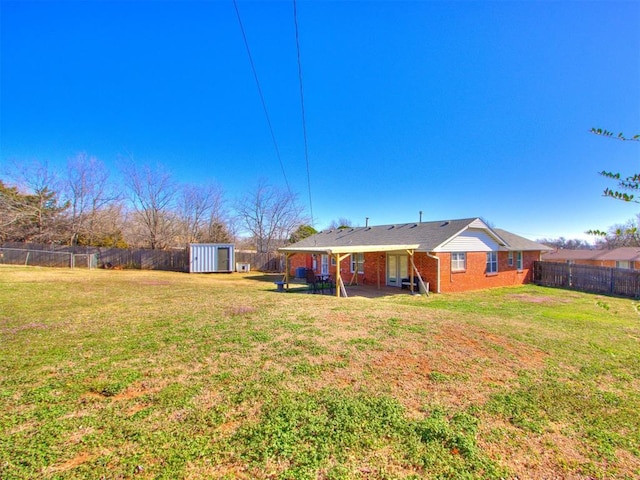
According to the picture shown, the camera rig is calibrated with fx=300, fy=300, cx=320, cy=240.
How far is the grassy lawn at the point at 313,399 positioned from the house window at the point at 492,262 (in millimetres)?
10651

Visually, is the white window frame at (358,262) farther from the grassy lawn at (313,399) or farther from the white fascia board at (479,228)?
the grassy lawn at (313,399)

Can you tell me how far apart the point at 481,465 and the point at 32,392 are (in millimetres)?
4811

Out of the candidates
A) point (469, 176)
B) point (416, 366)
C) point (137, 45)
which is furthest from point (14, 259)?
point (469, 176)

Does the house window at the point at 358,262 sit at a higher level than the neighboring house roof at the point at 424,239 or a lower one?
lower

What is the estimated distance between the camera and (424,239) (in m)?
15.9

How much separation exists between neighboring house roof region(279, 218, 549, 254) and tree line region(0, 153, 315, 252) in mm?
14373

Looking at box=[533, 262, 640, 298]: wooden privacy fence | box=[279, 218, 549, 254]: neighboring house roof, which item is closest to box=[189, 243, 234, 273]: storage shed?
box=[279, 218, 549, 254]: neighboring house roof

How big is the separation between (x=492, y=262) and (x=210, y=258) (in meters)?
20.2

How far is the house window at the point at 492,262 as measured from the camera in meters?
17.2

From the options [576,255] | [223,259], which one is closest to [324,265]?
[223,259]

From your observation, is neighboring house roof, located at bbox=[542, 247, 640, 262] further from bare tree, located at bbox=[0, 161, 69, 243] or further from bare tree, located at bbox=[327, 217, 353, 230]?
bare tree, located at bbox=[0, 161, 69, 243]

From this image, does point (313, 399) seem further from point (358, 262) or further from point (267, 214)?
point (267, 214)

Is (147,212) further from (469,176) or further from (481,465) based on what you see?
(481,465)

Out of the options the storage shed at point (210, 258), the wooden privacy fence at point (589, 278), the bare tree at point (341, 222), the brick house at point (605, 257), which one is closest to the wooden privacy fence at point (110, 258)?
the storage shed at point (210, 258)
